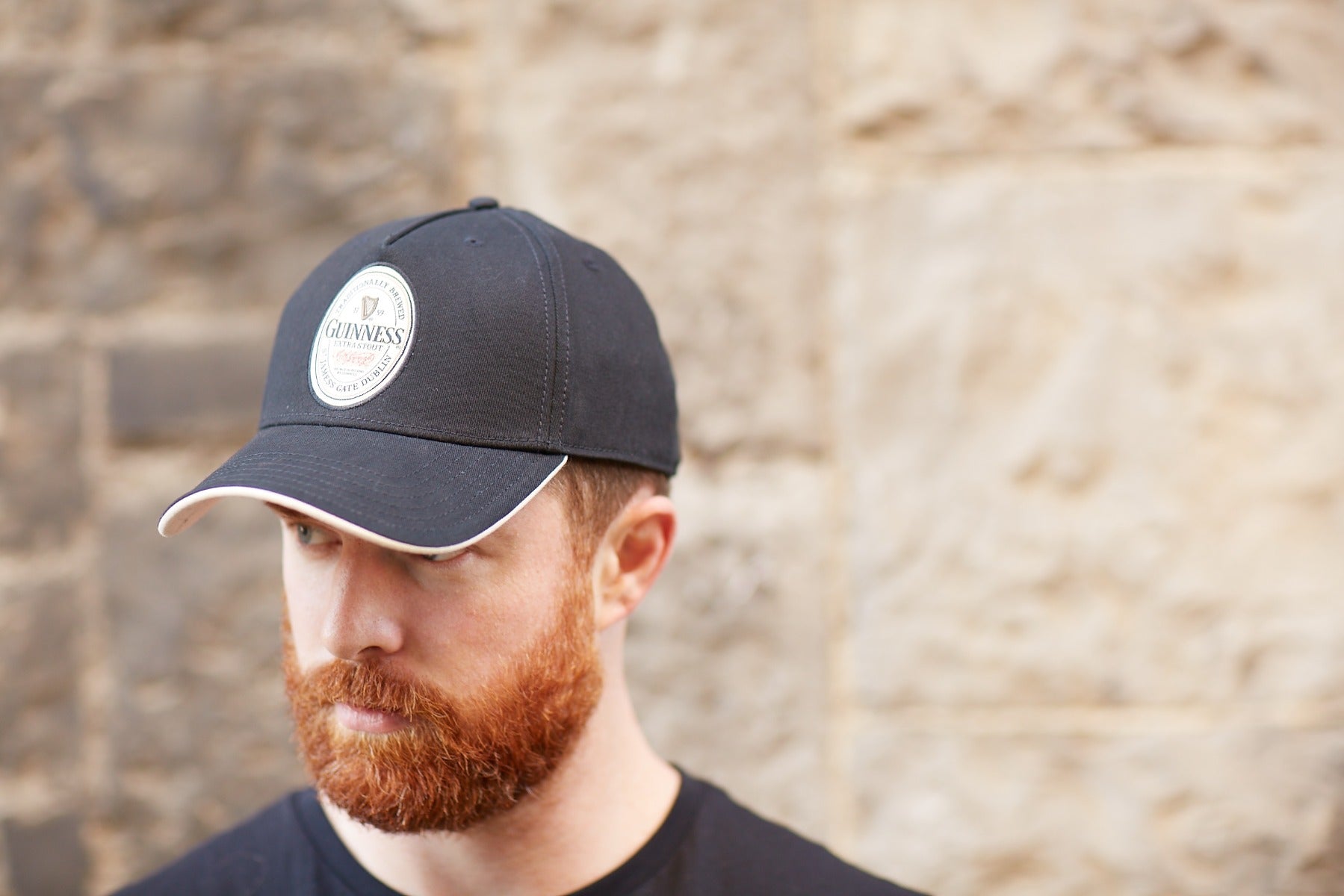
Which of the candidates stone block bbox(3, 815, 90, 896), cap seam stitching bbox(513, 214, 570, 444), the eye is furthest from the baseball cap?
stone block bbox(3, 815, 90, 896)

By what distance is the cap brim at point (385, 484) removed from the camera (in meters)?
1.14

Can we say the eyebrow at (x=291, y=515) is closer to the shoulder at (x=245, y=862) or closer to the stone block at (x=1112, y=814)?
the shoulder at (x=245, y=862)

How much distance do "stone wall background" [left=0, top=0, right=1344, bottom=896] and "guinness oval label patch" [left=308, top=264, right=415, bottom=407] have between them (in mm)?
825

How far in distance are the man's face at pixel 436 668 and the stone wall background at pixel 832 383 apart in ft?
2.57

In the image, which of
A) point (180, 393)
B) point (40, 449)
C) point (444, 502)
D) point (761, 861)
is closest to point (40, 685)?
point (40, 449)

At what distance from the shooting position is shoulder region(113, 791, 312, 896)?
4.85ft

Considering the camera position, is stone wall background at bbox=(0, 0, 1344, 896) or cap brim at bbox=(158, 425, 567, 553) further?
stone wall background at bbox=(0, 0, 1344, 896)

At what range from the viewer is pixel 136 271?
2088mm

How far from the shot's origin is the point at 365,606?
1.23 meters

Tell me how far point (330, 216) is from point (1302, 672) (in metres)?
2.00

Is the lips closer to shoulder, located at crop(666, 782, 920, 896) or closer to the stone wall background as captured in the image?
shoulder, located at crop(666, 782, 920, 896)

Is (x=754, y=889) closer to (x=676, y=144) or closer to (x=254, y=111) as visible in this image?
(x=676, y=144)

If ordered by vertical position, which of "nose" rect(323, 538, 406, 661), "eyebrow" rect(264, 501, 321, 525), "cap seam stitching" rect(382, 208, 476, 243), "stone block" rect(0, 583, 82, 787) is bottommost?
"stone block" rect(0, 583, 82, 787)

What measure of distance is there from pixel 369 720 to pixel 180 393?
3.64 feet
